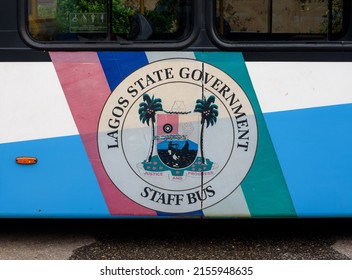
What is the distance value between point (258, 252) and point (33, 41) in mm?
2422

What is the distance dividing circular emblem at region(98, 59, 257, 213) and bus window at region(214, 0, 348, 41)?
0.36 metres

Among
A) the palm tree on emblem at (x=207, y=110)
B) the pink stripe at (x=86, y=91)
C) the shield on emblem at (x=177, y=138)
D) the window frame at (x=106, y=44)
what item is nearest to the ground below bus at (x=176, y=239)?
the pink stripe at (x=86, y=91)

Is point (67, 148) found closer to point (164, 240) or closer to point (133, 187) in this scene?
point (133, 187)

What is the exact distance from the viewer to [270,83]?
4559mm

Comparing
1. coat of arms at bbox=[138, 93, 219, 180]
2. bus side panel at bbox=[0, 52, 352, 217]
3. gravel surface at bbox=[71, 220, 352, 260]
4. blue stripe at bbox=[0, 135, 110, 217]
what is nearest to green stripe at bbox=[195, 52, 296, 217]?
bus side panel at bbox=[0, 52, 352, 217]

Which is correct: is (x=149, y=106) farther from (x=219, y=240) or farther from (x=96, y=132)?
(x=219, y=240)

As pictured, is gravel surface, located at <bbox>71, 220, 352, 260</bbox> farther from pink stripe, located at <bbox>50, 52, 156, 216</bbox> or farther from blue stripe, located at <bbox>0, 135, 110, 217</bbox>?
pink stripe, located at <bbox>50, 52, 156, 216</bbox>

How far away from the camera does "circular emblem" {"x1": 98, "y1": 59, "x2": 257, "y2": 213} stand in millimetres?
4559

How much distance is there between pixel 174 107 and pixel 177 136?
225 mm

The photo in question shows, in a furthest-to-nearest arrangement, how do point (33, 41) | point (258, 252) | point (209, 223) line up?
point (209, 223) < point (258, 252) < point (33, 41)

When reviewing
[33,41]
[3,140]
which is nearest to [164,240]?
[3,140]

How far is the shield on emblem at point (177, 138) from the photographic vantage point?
4590 mm

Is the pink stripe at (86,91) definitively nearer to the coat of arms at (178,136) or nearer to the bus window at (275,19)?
the coat of arms at (178,136)

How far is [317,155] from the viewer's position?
4.65 metres
